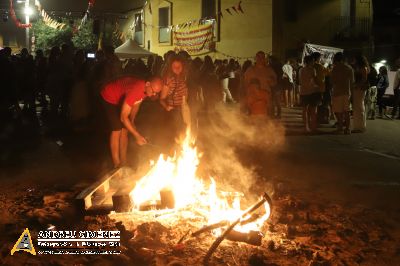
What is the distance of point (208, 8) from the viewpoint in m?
26.4

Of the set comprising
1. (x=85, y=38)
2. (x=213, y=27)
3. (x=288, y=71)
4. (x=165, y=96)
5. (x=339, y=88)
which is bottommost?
(x=165, y=96)

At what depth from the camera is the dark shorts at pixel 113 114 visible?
6875 millimetres

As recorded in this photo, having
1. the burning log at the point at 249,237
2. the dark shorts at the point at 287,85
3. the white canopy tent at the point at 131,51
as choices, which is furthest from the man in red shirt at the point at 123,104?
the white canopy tent at the point at 131,51

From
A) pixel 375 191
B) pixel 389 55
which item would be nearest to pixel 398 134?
pixel 375 191

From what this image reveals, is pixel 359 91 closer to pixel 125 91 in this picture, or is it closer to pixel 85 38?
pixel 125 91

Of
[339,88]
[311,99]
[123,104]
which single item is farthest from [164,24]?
[123,104]

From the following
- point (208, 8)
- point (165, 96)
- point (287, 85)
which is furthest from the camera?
point (208, 8)

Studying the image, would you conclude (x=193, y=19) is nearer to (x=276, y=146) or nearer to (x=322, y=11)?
(x=322, y=11)

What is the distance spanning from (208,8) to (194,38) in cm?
193

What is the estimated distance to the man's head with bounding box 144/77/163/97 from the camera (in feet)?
20.4

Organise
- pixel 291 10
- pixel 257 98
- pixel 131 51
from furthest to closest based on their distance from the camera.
→ pixel 291 10 → pixel 131 51 → pixel 257 98

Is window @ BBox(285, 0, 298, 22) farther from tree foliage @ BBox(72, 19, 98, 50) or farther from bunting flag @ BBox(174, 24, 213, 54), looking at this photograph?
tree foliage @ BBox(72, 19, 98, 50)

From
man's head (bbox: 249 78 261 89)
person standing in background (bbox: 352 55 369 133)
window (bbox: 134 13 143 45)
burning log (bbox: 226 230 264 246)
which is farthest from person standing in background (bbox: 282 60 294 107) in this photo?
window (bbox: 134 13 143 45)

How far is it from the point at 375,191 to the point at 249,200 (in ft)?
6.62
